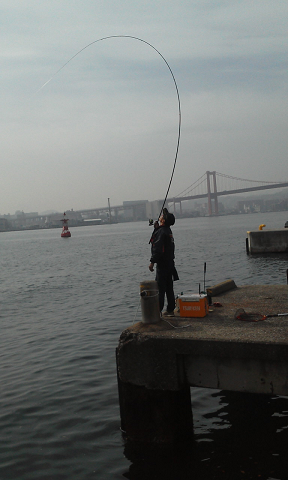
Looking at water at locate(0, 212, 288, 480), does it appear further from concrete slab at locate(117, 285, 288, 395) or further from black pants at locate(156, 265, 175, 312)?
black pants at locate(156, 265, 175, 312)

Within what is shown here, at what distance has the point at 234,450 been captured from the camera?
4.73 m

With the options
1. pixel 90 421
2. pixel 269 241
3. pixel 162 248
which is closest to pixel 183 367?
pixel 90 421

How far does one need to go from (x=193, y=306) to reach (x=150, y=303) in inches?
23.6

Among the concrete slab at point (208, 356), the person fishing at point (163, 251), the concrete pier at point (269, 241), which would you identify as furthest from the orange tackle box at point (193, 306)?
the concrete pier at point (269, 241)

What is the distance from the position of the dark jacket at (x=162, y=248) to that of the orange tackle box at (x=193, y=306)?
48.5 inches

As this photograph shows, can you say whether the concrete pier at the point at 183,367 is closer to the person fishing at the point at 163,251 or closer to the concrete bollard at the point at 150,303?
the concrete bollard at the point at 150,303

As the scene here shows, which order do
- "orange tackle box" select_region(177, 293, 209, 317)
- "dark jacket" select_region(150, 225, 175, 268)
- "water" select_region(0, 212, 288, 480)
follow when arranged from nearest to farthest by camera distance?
"water" select_region(0, 212, 288, 480) < "orange tackle box" select_region(177, 293, 209, 317) < "dark jacket" select_region(150, 225, 175, 268)

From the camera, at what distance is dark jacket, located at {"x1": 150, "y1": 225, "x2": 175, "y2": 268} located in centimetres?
697

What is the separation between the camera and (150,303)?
5484 mm

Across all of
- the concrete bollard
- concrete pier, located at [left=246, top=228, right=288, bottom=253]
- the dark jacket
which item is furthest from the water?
concrete pier, located at [left=246, top=228, right=288, bottom=253]

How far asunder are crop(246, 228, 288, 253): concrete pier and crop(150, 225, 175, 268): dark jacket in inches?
783

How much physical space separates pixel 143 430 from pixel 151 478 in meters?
0.48

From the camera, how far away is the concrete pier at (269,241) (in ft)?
84.8

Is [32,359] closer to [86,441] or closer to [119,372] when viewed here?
[86,441]
